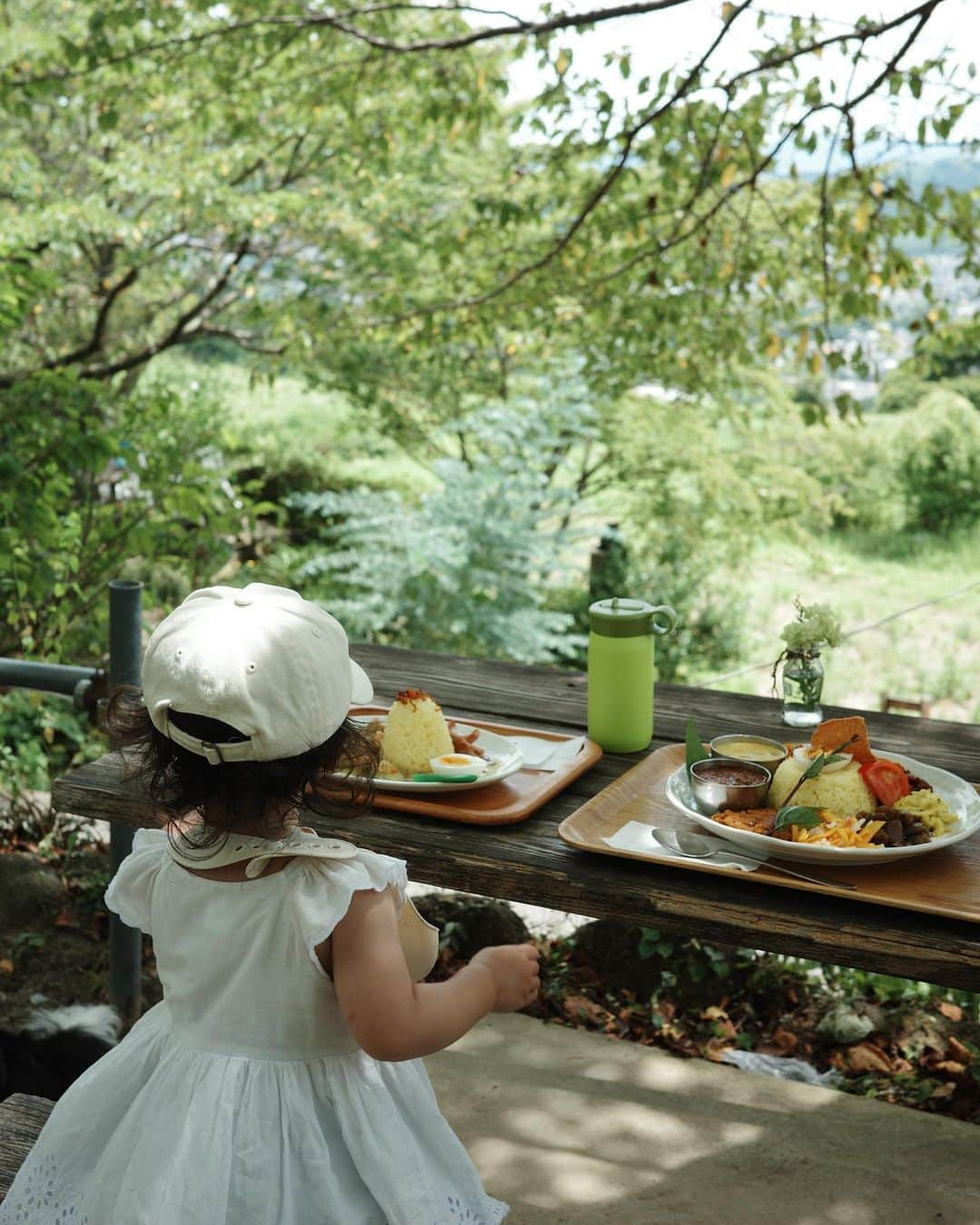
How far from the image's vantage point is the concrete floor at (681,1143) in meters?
2.12

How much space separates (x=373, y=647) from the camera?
8.07 ft

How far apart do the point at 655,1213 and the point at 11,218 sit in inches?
189

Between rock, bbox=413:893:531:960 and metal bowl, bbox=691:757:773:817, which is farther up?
metal bowl, bbox=691:757:773:817

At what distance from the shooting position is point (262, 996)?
1.29 meters

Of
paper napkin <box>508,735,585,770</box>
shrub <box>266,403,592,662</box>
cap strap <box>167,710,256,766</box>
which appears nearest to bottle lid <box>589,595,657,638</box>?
paper napkin <box>508,735,585,770</box>

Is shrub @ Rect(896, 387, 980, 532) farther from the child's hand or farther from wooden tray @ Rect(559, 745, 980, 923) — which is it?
the child's hand

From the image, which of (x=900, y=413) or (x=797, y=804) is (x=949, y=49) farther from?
(x=900, y=413)

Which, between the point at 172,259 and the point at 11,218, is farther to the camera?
the point at 172,259

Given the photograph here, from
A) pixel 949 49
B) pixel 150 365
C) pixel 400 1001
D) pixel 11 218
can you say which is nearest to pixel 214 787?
pixel 400 1001

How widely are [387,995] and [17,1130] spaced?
0.70m

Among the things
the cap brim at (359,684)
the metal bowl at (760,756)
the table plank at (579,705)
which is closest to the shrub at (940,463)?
the table plank at (579,705)

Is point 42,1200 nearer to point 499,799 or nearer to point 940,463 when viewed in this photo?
point 499,799

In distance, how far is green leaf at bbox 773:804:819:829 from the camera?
146cm

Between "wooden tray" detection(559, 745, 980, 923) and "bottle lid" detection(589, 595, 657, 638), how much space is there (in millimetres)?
243
